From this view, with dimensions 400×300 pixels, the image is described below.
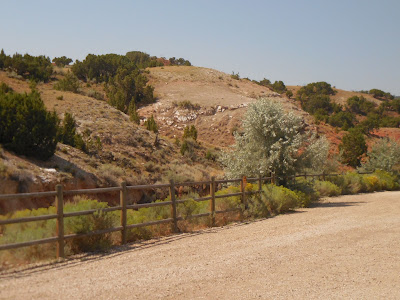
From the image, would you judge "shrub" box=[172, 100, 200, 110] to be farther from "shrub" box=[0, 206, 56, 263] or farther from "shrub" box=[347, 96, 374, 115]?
"shrub" box=[347, 96, 374, 115]

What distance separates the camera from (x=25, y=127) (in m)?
25.0

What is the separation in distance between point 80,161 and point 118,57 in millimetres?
50283

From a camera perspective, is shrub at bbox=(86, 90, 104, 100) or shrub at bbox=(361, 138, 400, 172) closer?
shrub at bbox=(361, 138, 400, 172)

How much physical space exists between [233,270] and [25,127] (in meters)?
19.3

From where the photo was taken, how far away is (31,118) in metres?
25.5

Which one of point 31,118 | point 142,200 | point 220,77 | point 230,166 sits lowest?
point 142,200

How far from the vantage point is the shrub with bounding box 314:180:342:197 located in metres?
31.2

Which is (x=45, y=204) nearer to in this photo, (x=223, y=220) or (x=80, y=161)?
(x=80, y=161)

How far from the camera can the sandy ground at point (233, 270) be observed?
7504 mm

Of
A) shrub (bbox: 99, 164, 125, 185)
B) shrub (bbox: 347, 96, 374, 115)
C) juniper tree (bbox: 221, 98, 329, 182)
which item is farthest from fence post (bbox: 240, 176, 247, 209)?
shrub (bbox: 347, 96, 374, 115)

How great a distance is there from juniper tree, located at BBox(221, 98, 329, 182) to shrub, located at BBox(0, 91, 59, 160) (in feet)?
35.6

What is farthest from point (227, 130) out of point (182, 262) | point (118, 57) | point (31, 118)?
point (182, 262)

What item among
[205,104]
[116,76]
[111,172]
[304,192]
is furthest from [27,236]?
[116,76]

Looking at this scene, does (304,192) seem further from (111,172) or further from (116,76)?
(116,76)
